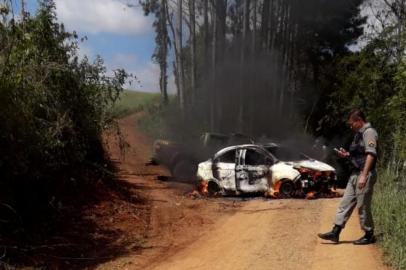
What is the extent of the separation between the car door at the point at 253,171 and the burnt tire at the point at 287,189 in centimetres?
55

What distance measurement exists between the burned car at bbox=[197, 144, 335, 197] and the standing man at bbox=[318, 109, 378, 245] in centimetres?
631

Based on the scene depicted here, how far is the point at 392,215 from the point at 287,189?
6387 millimetres

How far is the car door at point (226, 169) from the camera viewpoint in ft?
53.1

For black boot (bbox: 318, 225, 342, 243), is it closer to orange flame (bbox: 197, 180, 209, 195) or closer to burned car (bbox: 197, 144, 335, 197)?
burned car (bbox: 197, 144, 335, 197)

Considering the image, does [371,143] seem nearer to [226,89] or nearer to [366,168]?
[366,168]

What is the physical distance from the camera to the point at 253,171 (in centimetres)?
1583

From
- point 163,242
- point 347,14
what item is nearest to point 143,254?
point 163,242

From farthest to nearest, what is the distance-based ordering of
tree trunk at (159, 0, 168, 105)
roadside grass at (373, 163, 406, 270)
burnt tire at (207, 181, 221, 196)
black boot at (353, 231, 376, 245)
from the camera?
tree trunk at (159, 0, 168, 105) < burnt tire at (207, 181, 221, 196) < black boot at (353, 231, 376, 245) < roadside grass at (373, 163, 406, 270)

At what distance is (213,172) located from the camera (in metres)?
16.5

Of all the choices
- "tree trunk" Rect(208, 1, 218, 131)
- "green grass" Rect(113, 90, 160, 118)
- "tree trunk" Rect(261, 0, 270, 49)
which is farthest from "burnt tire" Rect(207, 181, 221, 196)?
"green grass" Rect(113, 90, 160, 118)

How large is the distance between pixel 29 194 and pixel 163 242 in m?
2.64

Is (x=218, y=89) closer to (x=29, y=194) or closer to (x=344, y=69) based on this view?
(x=344, y=69)

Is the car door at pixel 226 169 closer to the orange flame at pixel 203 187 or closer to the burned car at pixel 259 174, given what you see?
the burned car at pixel 259 174

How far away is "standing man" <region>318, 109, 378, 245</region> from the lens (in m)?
8.18
